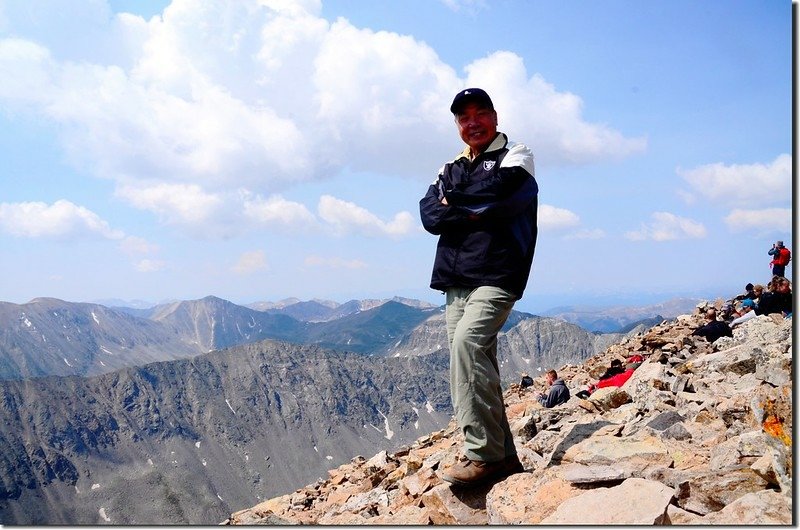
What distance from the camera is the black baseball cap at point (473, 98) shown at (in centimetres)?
580

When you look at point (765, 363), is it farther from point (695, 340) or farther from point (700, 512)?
point (695, 340)

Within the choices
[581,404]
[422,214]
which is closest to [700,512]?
[422,214]

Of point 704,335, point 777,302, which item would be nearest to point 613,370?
point 704,335

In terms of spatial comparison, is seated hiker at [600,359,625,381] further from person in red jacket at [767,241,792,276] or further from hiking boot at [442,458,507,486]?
hiking boot at [442,458,507,486]

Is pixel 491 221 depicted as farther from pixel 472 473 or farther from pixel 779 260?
pixel 779 260

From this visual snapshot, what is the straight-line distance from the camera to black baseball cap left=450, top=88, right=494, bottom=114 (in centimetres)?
580

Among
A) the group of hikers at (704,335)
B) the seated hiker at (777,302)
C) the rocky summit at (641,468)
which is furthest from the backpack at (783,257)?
the rocky summit at (641,468)

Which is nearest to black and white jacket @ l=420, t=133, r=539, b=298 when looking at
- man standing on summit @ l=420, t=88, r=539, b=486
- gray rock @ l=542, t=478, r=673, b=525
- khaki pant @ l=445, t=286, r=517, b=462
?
man standing on summit @ l=420, t=88, r=539, b=486

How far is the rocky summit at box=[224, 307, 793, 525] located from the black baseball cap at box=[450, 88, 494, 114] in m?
3.81

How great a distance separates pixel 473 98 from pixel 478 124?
268 mm

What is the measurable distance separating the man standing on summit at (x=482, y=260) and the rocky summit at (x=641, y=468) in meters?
0.58

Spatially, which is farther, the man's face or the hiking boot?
the man's face

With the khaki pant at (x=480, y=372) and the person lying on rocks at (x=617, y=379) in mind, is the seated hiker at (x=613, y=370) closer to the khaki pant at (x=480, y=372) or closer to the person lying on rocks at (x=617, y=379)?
the person lying on rocks at (x=617, y=379)

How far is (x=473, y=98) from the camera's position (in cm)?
582
